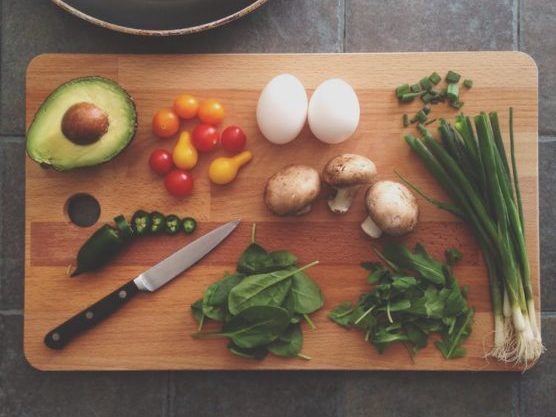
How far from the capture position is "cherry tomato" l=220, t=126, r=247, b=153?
1241mm

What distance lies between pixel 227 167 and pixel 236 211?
10 centimetres

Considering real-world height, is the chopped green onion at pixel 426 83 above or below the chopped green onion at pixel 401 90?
above

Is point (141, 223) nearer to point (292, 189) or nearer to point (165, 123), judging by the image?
point (165, 123)

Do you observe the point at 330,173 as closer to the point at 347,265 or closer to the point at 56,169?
the point at 347,265

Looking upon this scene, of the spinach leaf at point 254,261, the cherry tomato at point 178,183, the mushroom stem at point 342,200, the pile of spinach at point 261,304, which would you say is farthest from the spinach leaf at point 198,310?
the mushroom stem at point 342,200

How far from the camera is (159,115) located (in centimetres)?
125

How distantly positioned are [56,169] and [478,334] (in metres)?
0.93

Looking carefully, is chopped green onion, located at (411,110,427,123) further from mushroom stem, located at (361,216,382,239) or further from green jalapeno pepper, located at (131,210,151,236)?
green jalapeno pepper, located at (131,210,151,236)

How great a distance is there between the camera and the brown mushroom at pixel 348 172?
3.86 ft

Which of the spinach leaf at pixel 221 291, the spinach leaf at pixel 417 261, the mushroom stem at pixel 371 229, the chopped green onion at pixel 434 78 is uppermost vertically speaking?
the chopped green onion at pixel 434 78

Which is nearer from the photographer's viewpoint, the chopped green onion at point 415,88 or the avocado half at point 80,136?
the avocado half at point 80,136

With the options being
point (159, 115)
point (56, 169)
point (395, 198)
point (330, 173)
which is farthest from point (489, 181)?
point (56, 169)

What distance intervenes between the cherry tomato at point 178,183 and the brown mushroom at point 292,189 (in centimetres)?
16

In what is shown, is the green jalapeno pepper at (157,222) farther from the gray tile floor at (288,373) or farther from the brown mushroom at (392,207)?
the brown mushroom at (392,207)
